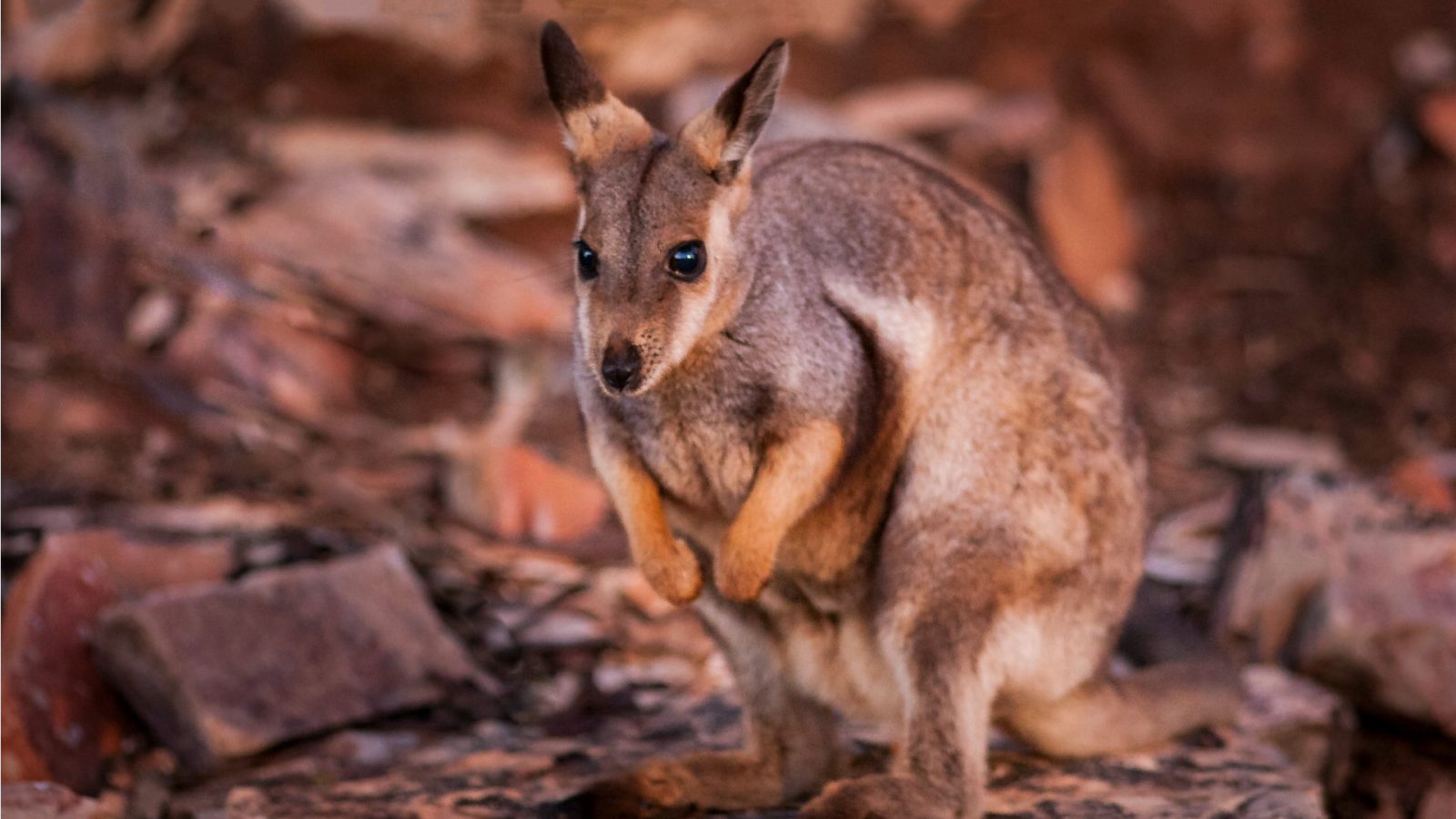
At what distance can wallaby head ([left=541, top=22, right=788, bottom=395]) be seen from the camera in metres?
2.82

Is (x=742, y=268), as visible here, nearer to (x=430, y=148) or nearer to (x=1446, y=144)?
(x=430, y=148)

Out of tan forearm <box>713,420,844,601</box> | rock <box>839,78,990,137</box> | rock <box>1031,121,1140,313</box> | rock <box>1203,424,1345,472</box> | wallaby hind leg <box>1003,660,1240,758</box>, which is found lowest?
wallaby hind leg <box>1003,660,1240,758</box>

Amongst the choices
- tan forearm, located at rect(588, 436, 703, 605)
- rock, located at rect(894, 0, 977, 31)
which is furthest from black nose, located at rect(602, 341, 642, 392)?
rock, located at rect(894, 0, 977, 31)

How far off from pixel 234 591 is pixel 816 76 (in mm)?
6038

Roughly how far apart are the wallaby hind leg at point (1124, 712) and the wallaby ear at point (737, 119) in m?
1.40

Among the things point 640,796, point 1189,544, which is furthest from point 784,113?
point 640,796

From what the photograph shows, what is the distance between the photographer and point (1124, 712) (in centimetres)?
348

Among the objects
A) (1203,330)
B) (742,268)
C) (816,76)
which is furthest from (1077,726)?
(816,76)

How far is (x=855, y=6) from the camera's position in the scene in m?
9.05

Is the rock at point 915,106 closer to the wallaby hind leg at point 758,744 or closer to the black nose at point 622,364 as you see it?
the wallaby hind leg at point 758,744

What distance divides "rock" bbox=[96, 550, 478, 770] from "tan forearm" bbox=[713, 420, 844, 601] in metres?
1.32

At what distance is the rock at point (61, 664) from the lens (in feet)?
11.7

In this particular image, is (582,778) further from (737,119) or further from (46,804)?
(737,119)

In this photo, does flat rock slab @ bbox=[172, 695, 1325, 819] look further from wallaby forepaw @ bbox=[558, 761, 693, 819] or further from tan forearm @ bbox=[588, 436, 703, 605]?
tan forearm @ bbox=[588, 436, 703, 605]
